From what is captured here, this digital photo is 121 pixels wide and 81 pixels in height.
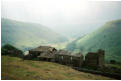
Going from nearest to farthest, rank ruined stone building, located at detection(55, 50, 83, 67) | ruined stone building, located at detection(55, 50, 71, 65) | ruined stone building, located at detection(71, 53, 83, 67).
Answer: ruined stone building, located at detection(71, 53, 83, 67), ruined stone building, located at detection(55, 50, 83, 67), ruined stone building, located at detection(55, 50, 71, 65)

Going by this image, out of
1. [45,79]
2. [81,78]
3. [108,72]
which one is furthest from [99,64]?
[45,79]

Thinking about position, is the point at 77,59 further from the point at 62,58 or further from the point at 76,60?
the point at 62,58

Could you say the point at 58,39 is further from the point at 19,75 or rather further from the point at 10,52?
the point at 19,75

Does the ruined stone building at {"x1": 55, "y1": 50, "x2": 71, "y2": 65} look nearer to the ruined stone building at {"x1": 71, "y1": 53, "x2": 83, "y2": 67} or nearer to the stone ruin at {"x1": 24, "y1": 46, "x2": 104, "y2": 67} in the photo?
the stone ruin at {"x1": 24, "y1": 46, "x2": 104, "y2": 67}

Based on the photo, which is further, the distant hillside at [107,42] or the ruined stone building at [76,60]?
the distant hillside at [107,42]

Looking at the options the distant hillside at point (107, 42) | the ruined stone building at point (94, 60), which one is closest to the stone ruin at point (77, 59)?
the ruined stone building at point (94, 60)

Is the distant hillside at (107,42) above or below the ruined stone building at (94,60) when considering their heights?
above

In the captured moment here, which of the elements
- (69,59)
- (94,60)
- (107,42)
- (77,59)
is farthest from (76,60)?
(107,42)

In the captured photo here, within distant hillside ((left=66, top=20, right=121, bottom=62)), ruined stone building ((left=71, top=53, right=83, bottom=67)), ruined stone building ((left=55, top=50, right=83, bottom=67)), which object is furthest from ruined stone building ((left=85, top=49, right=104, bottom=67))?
distant hillside ((left=66, top=20, right=121, bottom=62))

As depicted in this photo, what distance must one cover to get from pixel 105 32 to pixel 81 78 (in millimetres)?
64306

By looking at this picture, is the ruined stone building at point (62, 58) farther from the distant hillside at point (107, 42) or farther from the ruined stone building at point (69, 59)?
the distant hillside at point (107, 42)

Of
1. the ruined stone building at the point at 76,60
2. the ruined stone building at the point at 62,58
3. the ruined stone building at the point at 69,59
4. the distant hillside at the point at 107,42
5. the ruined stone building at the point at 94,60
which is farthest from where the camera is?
the distant hillside at the point at 107,42

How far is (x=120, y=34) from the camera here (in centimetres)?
6519

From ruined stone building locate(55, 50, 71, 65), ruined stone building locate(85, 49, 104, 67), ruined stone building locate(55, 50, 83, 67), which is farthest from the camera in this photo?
ruined stone building locate(55, 50, 71, 65)
